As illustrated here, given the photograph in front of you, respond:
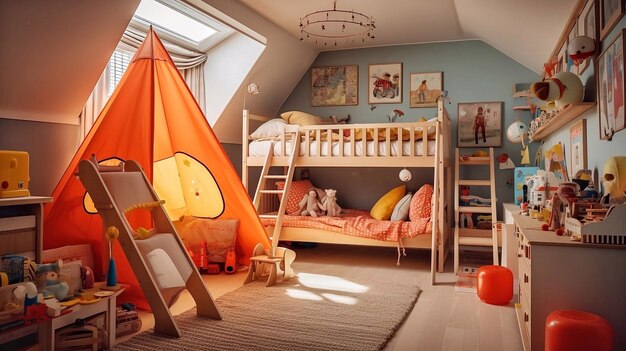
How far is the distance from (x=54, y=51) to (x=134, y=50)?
43.3 inches

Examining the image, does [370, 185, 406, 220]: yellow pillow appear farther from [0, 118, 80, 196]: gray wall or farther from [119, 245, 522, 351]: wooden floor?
[0, 118, 80, 196]: gray wall

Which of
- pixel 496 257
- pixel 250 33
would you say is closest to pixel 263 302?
pixel 496 257

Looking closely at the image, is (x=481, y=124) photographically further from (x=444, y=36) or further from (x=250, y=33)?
(x=250, y=33)

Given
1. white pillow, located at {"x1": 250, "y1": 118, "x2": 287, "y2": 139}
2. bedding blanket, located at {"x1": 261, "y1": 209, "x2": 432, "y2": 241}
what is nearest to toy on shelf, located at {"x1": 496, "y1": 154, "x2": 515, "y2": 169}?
bedding blanket, located at {"x1": 261, "y1": 209, "x2": 432, "y2": 241}

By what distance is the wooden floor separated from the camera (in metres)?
2.71

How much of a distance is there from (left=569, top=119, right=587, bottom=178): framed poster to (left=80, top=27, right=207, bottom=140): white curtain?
11.7 feet

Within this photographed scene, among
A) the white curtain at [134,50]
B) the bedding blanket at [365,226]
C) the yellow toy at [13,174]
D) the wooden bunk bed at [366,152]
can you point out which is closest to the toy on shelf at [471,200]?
the wooden bunk bed at [366,152]

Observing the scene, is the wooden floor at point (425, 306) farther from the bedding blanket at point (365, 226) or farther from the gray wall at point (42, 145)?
the gray wall at point (42, 145)

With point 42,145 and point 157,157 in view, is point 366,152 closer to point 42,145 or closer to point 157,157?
point 157,157

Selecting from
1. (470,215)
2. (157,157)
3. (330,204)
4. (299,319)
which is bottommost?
(299,319)

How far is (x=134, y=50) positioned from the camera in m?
4.29

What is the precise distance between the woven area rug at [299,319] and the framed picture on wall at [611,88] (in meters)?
1.61

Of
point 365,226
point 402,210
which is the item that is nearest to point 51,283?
point 365,226

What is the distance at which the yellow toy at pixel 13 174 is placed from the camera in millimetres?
2510
